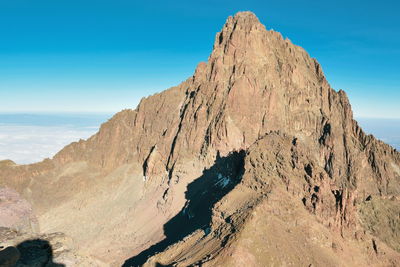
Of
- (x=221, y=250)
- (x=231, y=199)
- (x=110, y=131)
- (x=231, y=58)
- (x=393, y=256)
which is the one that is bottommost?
(x=393, y=256)

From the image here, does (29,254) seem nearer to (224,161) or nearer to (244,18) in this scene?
(224,161)

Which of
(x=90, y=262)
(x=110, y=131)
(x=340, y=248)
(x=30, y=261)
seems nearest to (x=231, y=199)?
(x=340, y=248)

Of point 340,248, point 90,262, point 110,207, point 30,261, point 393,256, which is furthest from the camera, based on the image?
point 110,207

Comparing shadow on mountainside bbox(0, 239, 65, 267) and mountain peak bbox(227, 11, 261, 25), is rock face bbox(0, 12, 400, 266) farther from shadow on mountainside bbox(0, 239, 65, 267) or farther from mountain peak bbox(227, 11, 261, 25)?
shadow on mountainside bbox(0, 239, 65, 267)

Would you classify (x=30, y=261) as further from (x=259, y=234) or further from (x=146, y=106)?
(x=146, y=106)

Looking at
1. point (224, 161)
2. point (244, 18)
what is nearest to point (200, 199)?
point (224, 161)

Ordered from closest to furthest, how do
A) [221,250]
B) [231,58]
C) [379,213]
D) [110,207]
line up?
1. [221,250]
2. [379,213]
3. [110,207]
4. [231,58]

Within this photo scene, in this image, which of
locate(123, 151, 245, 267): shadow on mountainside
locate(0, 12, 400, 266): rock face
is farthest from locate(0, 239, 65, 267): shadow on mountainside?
locate(123, 151, 245, 267): shadow on mountainside
